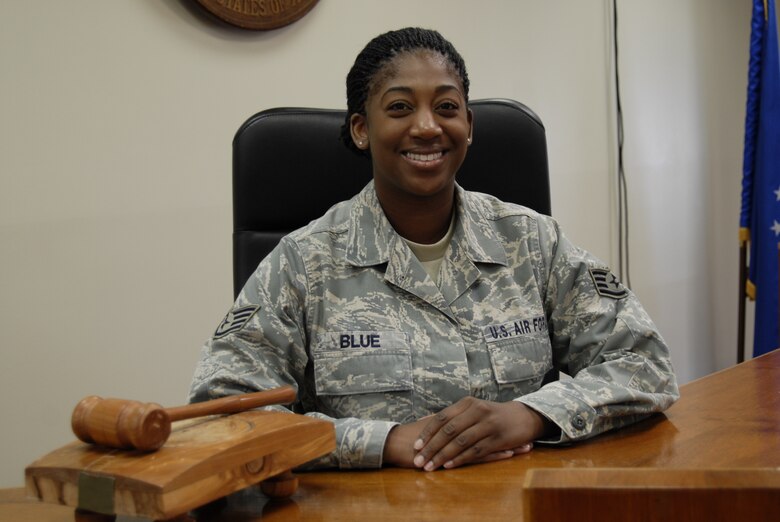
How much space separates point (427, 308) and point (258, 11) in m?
1.27

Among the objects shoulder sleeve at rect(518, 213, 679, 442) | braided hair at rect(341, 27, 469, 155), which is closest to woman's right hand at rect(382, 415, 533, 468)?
shoulder sleeve at rect(518, 213, 679, 442)

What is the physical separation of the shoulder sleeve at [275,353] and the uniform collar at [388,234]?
103mm

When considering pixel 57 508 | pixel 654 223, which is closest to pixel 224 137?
pixel 57 508

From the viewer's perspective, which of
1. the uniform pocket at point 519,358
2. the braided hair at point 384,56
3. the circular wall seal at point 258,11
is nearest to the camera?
the uniform pocket at point 519,358

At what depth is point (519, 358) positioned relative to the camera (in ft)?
4.34

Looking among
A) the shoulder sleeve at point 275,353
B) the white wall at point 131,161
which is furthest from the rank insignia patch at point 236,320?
the white wall at point 131,161

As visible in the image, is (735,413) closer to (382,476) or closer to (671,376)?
(671,376)

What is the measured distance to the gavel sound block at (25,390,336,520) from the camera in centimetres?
72

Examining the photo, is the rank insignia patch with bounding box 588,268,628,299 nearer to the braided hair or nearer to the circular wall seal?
the braided hair

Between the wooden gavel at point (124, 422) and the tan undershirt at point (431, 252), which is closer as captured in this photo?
the wooden gavel at point (124, 422)

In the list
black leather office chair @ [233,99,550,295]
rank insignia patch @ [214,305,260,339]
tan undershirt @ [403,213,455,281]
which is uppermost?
black leather office chair @ [233,99,550,295]

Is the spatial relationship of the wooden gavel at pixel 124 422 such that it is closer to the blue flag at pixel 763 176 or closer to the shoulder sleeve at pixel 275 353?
the shoulder sleeve at pixel 275 353

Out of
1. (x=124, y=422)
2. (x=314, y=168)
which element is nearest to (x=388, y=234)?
(x=314, y=168)

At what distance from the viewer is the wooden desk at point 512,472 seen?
853 millimetres
